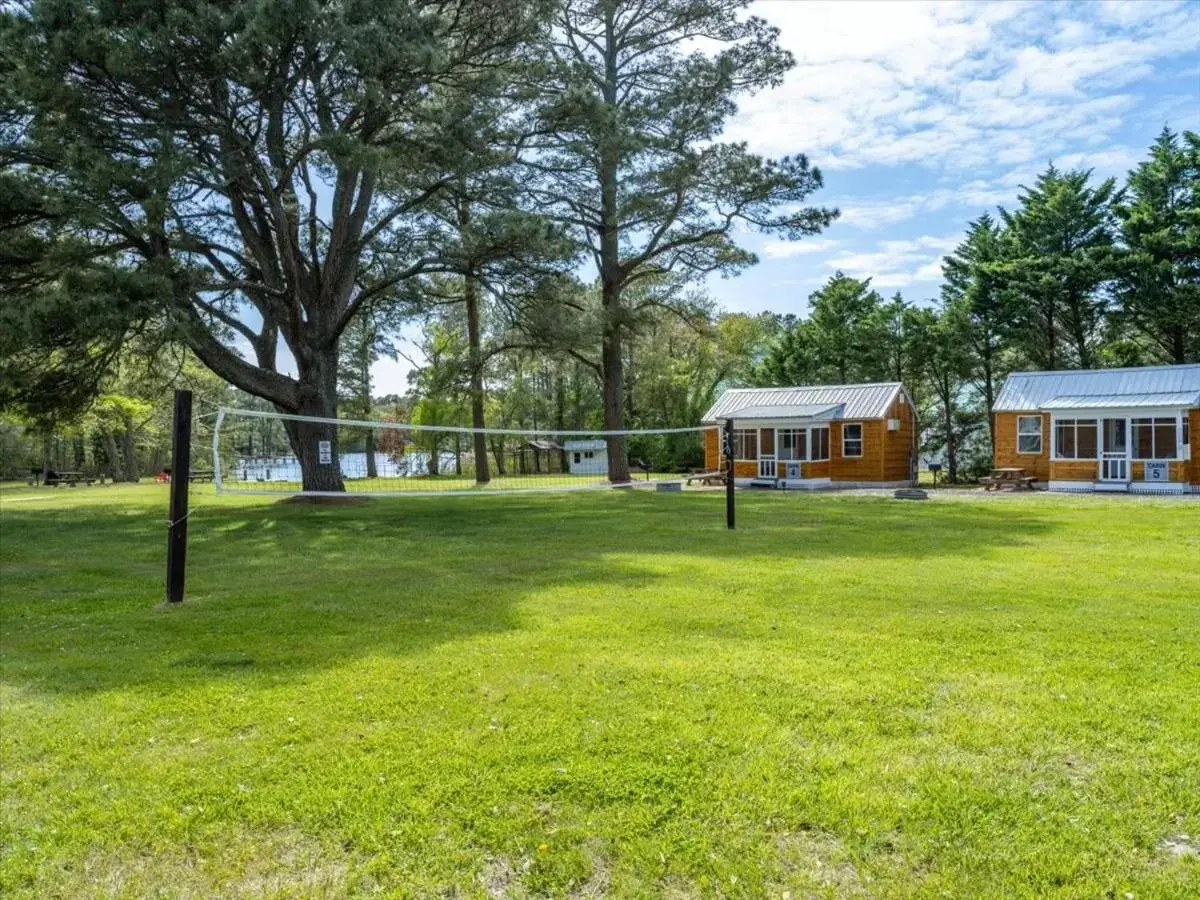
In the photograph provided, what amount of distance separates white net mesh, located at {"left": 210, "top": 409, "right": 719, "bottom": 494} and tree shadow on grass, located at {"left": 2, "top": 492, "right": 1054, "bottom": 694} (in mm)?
1201

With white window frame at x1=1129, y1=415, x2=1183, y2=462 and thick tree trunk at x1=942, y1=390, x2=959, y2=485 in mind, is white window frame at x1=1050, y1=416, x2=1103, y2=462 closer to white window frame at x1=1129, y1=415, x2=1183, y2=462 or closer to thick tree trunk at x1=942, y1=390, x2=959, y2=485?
white window frame at x1=1129, y1=415, x2=1183, y2=462

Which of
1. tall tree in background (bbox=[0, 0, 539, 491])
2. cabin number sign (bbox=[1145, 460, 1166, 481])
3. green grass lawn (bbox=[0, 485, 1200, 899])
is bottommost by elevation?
green grass lawn (bbox=[0, 485, 1200, 899])

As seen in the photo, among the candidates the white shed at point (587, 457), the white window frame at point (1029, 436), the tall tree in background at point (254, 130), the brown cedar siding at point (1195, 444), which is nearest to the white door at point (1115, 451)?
the brown cedar siding at point (1195, 444)

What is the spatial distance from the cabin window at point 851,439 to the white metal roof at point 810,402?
427mm

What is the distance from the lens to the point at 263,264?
57.8 ft

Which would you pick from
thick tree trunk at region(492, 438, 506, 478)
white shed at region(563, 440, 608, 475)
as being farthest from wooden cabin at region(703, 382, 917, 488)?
thick tree trunk at region(492, 438, 506, 478)

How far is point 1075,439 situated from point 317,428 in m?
19.8

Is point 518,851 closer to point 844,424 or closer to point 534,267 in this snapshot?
point 534,267

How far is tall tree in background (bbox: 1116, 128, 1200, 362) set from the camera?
2386 cm

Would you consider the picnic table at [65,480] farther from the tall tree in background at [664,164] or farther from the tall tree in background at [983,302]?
the tall tree in background at [983,302]

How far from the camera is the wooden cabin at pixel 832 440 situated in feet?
81.0

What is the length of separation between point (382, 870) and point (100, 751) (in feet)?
6.04

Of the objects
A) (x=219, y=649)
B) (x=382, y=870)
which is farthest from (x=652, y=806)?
(x=219, y=649)

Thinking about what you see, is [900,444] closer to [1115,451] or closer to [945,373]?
[945,373]
